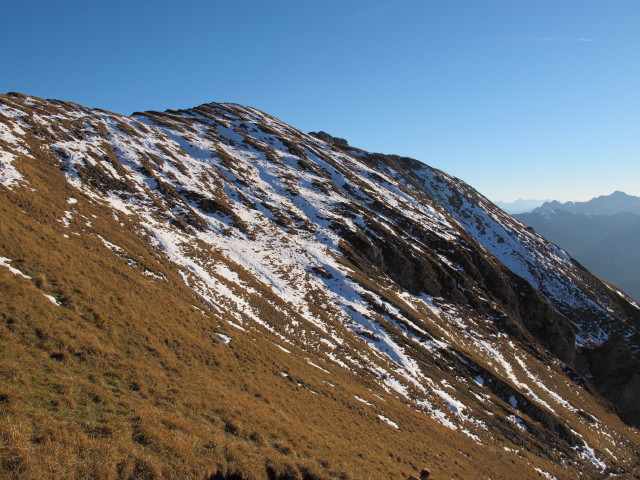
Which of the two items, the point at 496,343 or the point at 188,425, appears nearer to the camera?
the point at 188,425

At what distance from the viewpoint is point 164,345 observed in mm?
17641

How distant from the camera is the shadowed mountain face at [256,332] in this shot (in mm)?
11391

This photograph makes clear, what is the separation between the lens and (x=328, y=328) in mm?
34375

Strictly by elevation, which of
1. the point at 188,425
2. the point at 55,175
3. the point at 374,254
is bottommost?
the point at 188,425

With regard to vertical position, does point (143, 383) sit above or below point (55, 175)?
below

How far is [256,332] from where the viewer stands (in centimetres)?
2669

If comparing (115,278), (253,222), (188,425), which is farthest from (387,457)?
(253,222)

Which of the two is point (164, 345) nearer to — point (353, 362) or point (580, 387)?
point (353, 362)

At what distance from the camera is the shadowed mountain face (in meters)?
11.4

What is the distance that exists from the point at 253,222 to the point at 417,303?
27.6 metres

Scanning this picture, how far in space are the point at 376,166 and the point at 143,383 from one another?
122061mm

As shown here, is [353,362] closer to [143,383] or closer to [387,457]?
[387,457]

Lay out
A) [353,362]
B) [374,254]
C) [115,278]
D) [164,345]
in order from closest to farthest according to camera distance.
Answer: [164,345] < [115,278] < [353,362] < [374,254]

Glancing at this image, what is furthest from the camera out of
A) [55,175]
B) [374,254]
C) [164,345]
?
[374,254]
